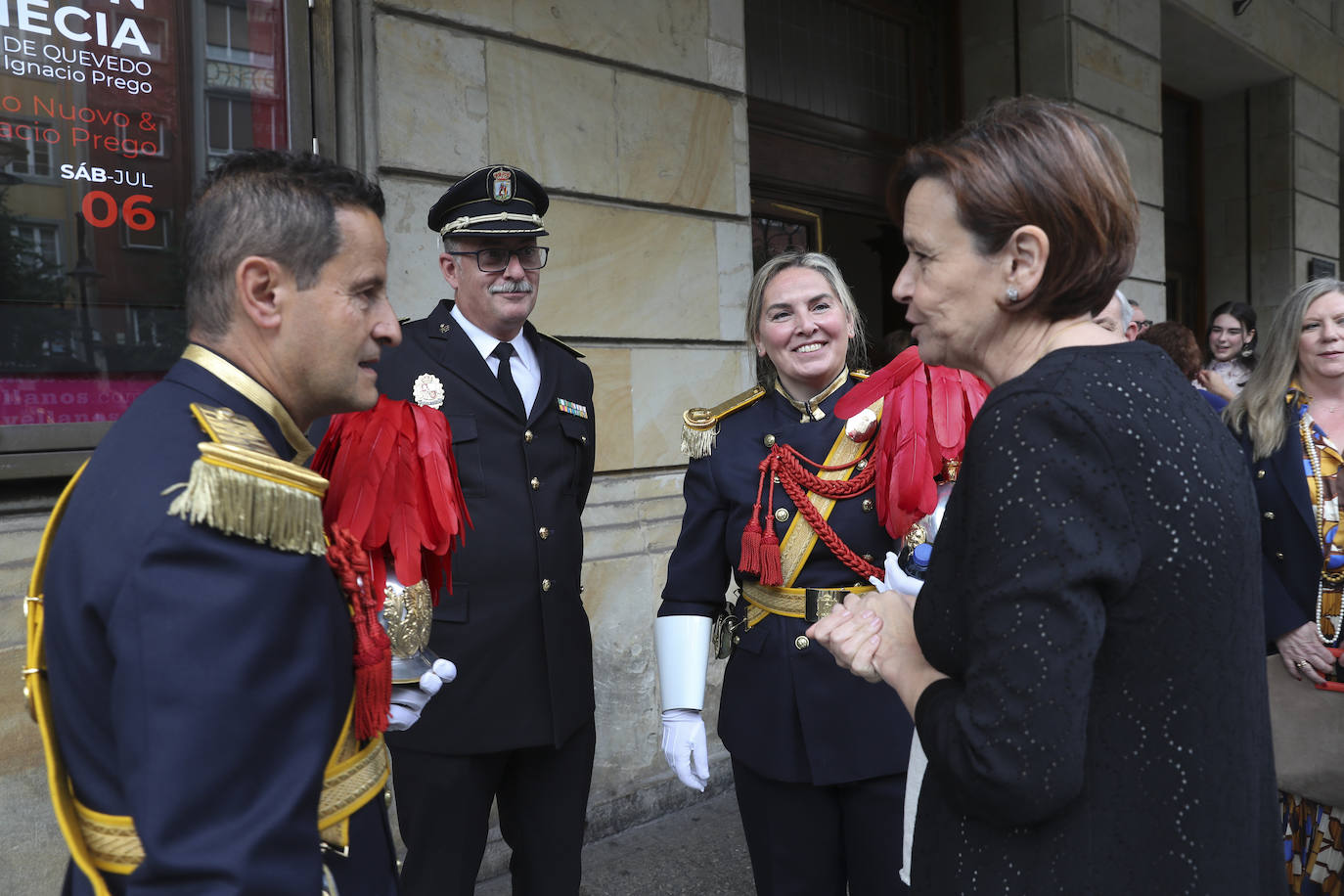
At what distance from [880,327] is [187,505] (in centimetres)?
602

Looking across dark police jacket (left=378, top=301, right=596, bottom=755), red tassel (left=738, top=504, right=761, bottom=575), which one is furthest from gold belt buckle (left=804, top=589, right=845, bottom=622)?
dark police jacket (left=378, top=301, right=596, bottom=755)

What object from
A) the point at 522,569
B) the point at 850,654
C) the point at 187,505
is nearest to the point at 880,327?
the point at 522,569

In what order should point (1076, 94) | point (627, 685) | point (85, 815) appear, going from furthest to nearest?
point (1076, 94), point (627, 685), point (85, 815)

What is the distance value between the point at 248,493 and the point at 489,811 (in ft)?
5.83

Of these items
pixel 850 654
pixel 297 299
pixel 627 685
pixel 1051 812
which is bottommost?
pixel 627 685

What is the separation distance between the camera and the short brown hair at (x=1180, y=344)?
4.99 m

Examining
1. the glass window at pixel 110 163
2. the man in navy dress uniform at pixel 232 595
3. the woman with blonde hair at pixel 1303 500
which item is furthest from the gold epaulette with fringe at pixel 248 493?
the woman with blonde hair at pixel 1303 500

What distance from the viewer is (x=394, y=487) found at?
1.72 metres

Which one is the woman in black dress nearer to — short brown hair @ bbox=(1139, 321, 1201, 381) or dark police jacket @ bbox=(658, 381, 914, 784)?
dark police jacket @ bbox=(658, 381, 914, 784)

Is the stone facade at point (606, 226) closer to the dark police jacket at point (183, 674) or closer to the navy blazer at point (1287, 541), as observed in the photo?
the dark police jacket at point (183, 674)

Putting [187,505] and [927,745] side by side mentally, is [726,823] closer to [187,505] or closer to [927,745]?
[927,745]

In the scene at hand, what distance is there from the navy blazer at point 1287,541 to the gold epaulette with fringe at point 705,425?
5.54ft

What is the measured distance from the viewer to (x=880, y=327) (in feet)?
22.1

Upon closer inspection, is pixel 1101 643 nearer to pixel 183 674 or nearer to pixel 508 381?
pixel 183 674
